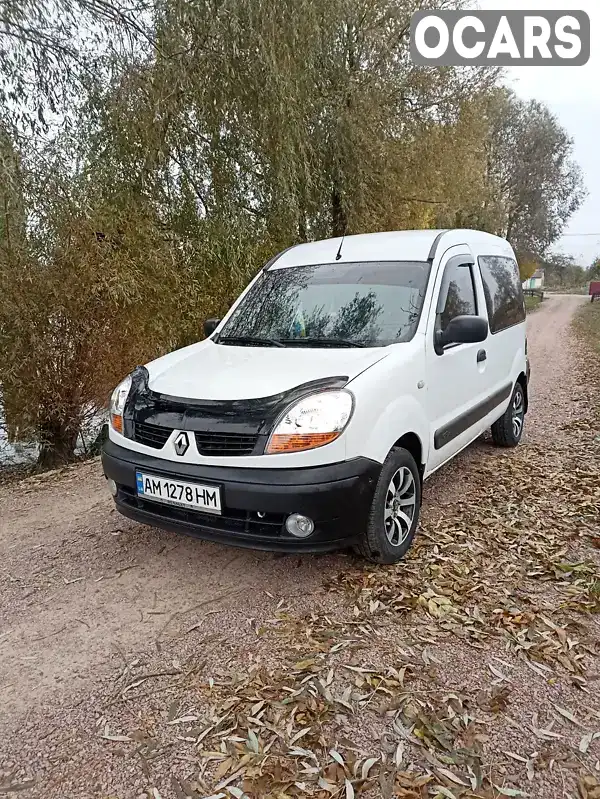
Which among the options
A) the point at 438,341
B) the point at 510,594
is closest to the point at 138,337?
the point at 438,341

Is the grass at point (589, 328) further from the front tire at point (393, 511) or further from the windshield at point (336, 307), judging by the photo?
the front tire at point (393, 511)

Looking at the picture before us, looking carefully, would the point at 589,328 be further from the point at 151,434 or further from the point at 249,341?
the point at 151,434

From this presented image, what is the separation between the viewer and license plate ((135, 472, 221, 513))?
2797 mm

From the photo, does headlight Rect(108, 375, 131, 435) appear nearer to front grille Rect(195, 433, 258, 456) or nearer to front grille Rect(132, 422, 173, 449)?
front grille Rect(132, 422, 173, 449)

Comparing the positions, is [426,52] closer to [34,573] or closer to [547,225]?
[34,573]

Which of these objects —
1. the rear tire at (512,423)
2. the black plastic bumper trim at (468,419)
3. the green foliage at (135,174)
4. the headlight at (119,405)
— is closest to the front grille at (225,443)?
the headlight at (119,405)

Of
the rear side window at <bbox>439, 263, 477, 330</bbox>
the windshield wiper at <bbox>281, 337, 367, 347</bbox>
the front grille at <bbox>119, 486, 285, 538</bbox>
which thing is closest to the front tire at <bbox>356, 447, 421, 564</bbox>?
the front grille at <bbox>119, 486, 285, 538</bbox>

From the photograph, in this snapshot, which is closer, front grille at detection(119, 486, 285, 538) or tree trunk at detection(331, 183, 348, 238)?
front grille at detection(119, 486, 285, 538)

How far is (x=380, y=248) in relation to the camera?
4.04 m

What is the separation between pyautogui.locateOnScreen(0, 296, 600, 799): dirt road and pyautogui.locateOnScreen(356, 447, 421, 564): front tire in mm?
141

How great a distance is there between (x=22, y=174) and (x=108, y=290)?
1249 mm

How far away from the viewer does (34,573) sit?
338cm

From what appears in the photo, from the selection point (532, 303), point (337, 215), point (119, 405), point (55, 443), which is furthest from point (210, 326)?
point (532, 303)

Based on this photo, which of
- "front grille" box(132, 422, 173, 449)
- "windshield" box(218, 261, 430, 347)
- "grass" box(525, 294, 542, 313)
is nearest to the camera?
"front grille" box(132, 422, 173, 449)
